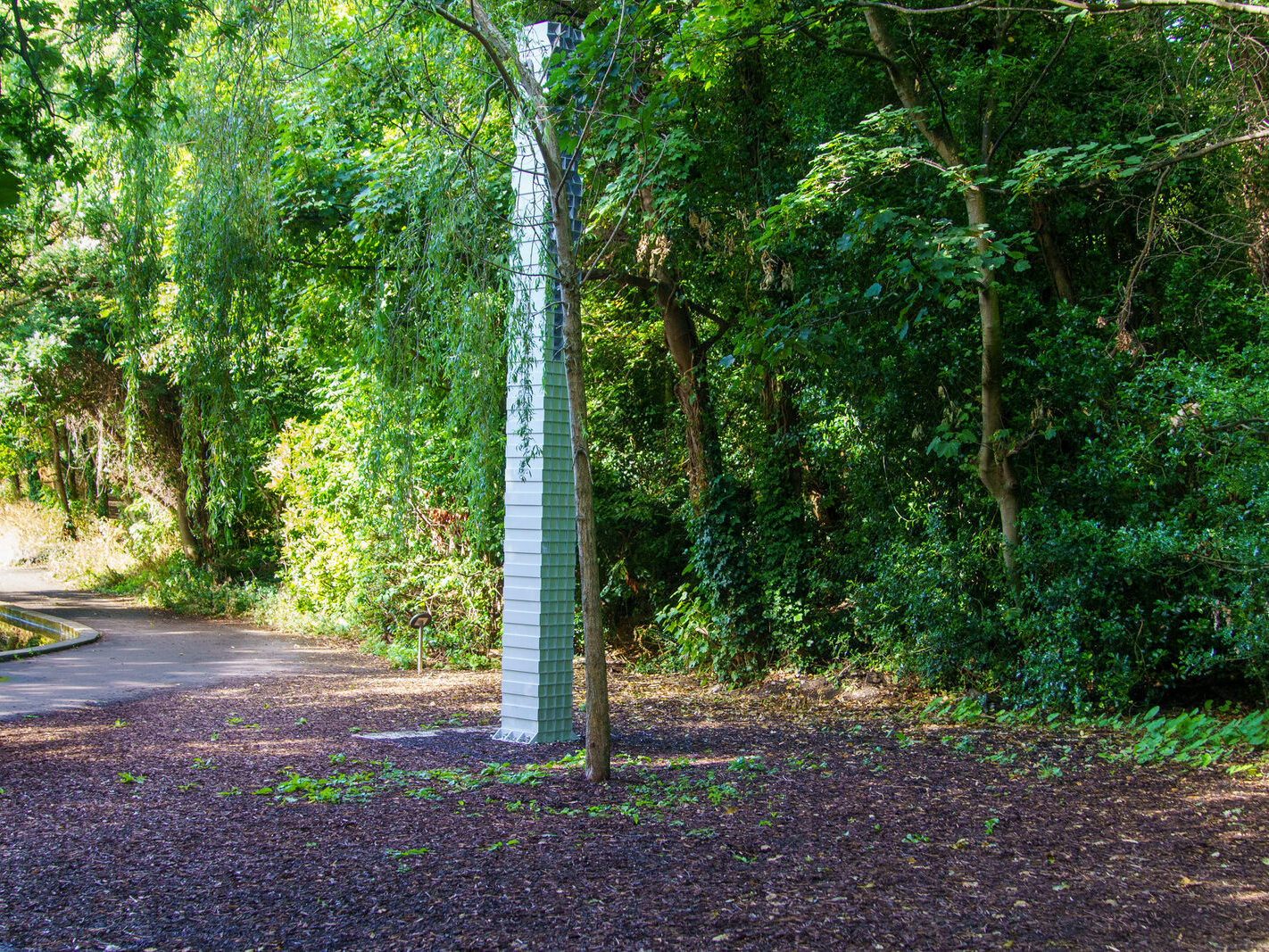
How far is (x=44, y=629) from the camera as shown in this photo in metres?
13.4

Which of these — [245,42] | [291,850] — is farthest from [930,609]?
[245,42]

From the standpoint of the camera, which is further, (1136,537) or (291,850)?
(1136,537)

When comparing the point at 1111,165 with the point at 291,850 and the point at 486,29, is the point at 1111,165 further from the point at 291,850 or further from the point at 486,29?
the point at 291,850

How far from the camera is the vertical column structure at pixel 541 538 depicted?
22.3 feet

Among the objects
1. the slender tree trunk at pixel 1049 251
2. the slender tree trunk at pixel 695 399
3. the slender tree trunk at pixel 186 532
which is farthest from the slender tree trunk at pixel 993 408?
the slender tree trunk at pixel 186 532

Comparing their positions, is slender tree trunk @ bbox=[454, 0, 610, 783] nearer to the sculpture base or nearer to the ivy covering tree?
the ivy covering tree

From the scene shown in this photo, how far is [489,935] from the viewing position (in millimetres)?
3373

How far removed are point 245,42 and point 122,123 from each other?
219 centimetres

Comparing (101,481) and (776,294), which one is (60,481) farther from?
(776,294)

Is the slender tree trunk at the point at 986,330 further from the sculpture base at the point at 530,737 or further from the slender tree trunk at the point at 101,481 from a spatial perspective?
the slender tree trunk at the point at 101,481

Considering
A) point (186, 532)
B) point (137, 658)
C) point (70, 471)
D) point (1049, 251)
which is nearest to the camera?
point (1049, 251)

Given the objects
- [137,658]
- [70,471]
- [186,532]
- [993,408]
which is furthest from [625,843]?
[70,471]

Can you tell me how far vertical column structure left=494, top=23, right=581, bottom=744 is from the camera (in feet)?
22.3

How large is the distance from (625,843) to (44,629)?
12.2 m
